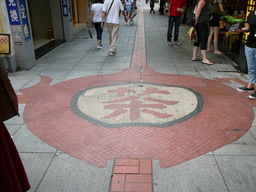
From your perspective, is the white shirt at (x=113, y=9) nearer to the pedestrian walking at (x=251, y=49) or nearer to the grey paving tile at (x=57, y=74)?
the grey paving tile at (x=57, y=74)

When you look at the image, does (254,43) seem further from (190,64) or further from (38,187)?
(38,187)

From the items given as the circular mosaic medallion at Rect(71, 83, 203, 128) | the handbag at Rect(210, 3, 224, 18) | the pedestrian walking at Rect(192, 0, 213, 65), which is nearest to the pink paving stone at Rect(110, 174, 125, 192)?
the circular mosaic medallion at Rect(71, 83, 203, 128)

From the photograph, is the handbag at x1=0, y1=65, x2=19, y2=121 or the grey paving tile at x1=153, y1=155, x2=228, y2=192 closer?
the handbag at x1=0, y1=65, x2=19, y2=121

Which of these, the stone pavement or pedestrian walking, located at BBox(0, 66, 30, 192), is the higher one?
pedestrian walking, located at BBox(0, 66, 30, 192)

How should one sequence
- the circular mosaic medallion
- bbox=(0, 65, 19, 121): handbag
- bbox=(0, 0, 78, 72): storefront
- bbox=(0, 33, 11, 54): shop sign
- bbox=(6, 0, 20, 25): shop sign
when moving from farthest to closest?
bbox=(0, 0, 78, 72): storefront < bbox=(6, 0, 20, 25): shop sign < bbox=(0, 33, 11, 54): shop sign < the circular mosaic medallion < bbox=(0, 65, 19, 121): handbag

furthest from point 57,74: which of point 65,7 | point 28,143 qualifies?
point 65,7

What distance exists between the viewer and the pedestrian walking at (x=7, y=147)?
2207 mm

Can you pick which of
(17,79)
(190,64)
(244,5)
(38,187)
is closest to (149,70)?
(190,64)

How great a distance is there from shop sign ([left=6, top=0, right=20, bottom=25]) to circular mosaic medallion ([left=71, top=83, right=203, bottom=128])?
3.03 metres

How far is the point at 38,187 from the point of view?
2.98m

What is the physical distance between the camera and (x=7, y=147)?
91.6 inches

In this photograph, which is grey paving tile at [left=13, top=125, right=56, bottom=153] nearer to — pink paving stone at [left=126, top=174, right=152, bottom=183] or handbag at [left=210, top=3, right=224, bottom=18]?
pink paving stone at [left=126, top=174, right=152, bottom=183]

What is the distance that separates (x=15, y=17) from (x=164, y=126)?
5187 mm

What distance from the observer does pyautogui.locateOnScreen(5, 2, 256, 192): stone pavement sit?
10.1ft
